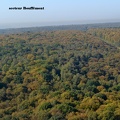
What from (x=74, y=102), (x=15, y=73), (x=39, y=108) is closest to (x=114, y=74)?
(x=15, y=73)

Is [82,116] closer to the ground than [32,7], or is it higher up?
closer to the ground

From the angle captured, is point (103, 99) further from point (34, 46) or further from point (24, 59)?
point (34, 46)

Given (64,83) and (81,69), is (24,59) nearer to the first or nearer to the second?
(81,69)

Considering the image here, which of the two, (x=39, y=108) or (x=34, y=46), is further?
(x=34, y=46)

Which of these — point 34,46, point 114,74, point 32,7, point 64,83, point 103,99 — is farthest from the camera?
point 34,46

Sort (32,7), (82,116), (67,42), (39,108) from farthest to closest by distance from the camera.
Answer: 1. (67,42)
2. (39,108)
3. (82,116)
4. (32,7)

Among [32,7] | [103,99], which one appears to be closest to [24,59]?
[103,99]
